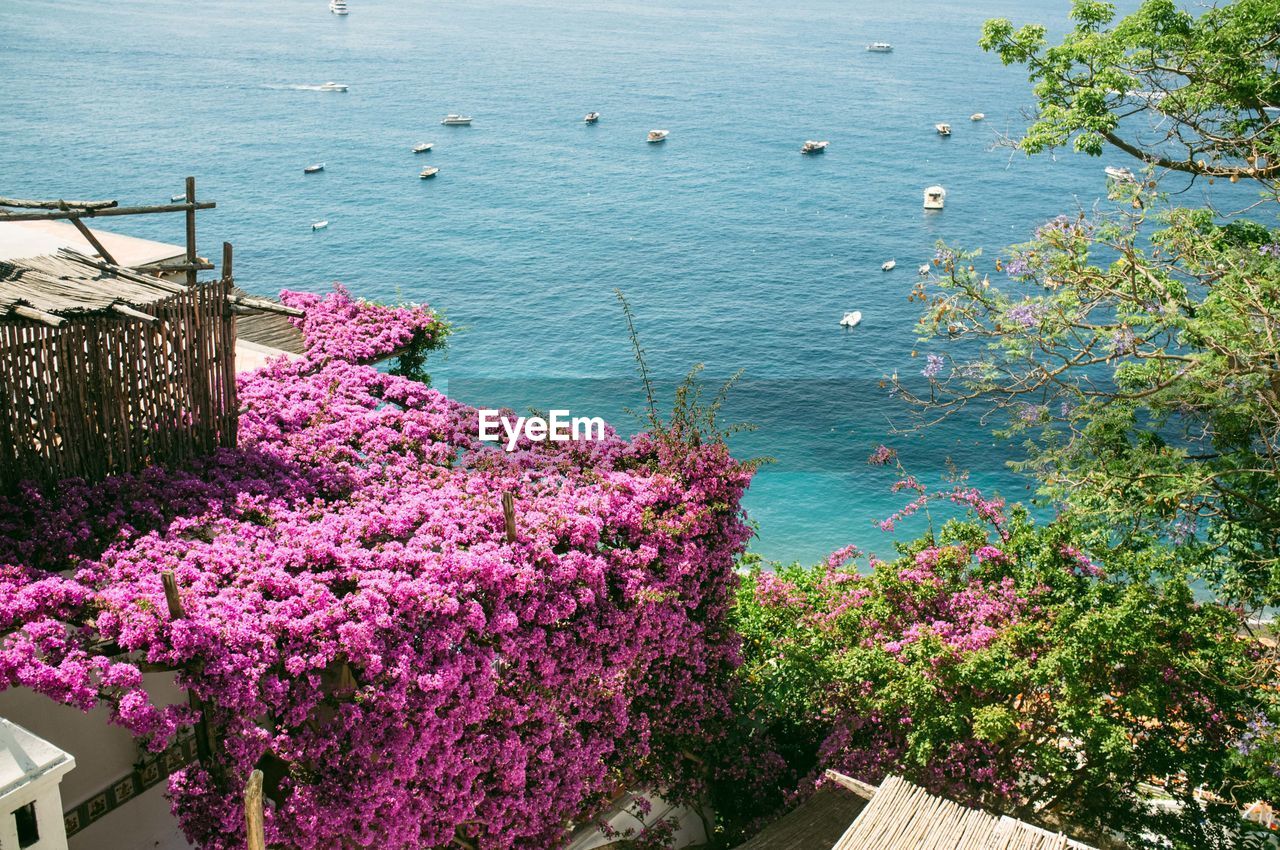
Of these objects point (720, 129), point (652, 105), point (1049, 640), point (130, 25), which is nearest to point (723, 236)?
point (720, 129)

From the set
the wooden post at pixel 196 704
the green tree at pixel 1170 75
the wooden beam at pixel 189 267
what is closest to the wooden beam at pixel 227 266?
the wooden beam at pixel 189 267

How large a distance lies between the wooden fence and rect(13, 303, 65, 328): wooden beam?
18 centimetres

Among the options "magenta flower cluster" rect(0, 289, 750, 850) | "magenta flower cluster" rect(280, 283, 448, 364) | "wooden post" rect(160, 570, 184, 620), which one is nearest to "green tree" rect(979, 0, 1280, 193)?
"magenta flower cluster" rect(0, 289, 750, 850)

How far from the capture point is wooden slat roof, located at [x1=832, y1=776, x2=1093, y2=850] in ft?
29.7

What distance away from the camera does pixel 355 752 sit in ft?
28.9

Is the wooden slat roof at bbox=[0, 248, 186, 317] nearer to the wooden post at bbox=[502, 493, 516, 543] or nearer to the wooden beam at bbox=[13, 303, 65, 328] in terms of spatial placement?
the wooden beam at bbox=[13, 303, 65, 328]

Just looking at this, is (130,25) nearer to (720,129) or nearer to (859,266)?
(720,129)

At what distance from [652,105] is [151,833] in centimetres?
8966

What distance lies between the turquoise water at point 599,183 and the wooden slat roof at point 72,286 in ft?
70.3

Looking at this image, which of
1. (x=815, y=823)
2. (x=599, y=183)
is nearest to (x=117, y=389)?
(x=815, y=823)

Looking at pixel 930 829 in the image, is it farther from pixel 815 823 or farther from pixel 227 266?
pixel 227 266

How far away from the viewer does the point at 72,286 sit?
10.8m

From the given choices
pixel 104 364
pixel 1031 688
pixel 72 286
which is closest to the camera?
pixel 104 364

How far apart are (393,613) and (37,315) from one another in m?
3.84
